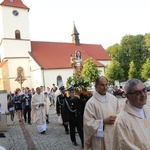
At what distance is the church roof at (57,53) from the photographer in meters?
44.1

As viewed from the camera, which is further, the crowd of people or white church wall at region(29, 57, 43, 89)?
white church wall at region(29, 57, 43, 89)

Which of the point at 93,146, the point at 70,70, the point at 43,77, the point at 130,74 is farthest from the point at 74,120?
the point at 130,74

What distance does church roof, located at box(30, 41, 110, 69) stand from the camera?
4412cm

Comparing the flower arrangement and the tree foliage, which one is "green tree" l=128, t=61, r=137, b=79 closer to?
the tree foliage

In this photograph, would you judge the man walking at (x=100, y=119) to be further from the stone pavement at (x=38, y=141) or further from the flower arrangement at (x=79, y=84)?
the flower arrangement at (x=79, y=84)

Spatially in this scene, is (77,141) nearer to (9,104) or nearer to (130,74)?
(9,104)

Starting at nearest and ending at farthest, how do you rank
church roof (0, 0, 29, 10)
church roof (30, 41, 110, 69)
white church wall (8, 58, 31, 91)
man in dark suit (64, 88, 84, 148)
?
man in dark suit (64, 88, 84, 148) → white church wall (8, 58, 31, 91) → church roof (0, 0, 29, 10) → church roof (30, 41, 110, 69)

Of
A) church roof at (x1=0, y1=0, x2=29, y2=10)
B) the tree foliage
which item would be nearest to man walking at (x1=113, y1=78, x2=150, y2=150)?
church roof at (x1=0, y1=0, x2=29, y2=10)

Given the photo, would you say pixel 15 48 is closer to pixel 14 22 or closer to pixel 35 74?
pixel 14 22

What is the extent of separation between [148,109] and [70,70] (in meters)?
42.7

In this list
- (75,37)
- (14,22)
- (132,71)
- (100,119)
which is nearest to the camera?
(100,119)

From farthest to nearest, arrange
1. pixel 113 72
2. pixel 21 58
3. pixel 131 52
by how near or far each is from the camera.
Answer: pixel 131 52 → pixel 113 72 → pixel 21 58

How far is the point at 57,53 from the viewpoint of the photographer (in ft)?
157

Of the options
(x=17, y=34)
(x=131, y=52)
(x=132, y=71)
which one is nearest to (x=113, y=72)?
(x=132, y=71)
